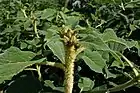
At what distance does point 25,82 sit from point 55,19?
85cm

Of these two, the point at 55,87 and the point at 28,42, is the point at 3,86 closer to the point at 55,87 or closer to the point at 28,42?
the point at 28,42

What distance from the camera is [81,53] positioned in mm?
1193

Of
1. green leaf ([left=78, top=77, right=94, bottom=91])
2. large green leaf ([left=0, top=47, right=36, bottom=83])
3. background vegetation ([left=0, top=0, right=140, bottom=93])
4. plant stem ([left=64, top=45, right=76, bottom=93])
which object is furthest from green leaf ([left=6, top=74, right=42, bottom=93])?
plant stem ([left=64, top=45, right=76, bottom=93])

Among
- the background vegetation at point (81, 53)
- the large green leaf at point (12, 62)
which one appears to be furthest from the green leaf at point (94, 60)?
the large green leaf at point (12, 62)

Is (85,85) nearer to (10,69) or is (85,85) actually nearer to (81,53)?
(81,53)

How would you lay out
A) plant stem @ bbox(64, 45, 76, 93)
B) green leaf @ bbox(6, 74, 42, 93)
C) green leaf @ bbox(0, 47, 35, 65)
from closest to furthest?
plant stem @ bbox(64, 45, 76, 93) < green leaf @ bbox(0, 47, 35, 65) < green leaf @ bbox(6, 74, 42, 93)

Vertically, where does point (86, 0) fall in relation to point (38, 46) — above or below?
below

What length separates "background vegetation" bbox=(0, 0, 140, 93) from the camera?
1086mm

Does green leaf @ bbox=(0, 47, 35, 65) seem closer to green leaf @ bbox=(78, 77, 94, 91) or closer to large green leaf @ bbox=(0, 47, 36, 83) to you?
large green leaf @ bbox=(0, 47, 36, 83)

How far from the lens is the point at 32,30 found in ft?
6.78

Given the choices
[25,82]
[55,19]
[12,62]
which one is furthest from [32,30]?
[12,62]

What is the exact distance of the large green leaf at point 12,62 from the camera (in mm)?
984

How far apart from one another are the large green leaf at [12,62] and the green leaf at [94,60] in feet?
0.57

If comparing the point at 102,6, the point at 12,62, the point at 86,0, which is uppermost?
the point at 12,62
